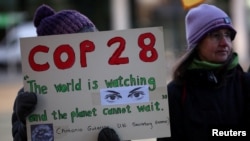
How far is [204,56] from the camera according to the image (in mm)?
2990

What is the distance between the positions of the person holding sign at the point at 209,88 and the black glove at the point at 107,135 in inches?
16.5

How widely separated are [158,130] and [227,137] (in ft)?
1.35

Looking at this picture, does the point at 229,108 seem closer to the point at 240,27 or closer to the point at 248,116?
the point at 248,116

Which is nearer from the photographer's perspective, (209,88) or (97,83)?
(97,83)

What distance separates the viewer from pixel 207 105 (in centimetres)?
286

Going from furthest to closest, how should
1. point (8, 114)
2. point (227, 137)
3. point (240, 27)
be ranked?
point (240, 27)
point (8, 114)
point (227, 137)

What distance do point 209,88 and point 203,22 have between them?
1.28 feet

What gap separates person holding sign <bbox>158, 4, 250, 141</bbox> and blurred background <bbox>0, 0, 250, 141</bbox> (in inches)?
540

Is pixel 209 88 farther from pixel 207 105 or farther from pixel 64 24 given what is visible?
pixel 64 24

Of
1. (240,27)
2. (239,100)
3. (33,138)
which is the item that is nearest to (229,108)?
(239,100)

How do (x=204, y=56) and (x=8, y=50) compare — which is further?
(x=8, y=50)

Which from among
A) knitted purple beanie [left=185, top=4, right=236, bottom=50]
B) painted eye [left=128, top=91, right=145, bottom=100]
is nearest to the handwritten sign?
painted eye [left=128, top=91, right=145, bottom=100]
